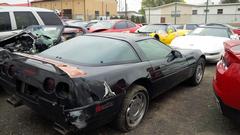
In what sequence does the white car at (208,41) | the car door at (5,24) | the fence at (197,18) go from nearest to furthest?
the car door at (5,24) → the white car at (208,41) → the fence at (197,18)

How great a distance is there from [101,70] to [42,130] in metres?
1.29

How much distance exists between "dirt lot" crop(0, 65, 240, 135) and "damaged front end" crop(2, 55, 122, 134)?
55 centimetres

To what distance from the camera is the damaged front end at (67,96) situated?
2508mm

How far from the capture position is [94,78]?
8.83 ft

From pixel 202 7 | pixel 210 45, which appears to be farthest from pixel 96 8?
pixel 210 45

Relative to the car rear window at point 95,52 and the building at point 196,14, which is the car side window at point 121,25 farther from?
the building at point 196,14

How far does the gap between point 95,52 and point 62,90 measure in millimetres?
935

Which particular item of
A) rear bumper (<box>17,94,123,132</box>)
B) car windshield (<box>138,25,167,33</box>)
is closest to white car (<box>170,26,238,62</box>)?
car windshield (<box>138,25,167,33</box>)

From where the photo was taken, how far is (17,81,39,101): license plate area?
2898 mm

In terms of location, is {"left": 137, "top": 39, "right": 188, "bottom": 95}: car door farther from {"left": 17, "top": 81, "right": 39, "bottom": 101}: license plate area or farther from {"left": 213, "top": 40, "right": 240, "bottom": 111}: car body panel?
{"left": 17, "top": 81, "right": 39, "bottom": 101}: license plate area

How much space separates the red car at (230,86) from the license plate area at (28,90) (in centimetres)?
240

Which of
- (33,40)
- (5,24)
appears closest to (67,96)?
(33,40)

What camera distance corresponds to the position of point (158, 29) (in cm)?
1095

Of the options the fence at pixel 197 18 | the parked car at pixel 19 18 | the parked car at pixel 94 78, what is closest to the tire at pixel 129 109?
the parked car at pixel 94 78
